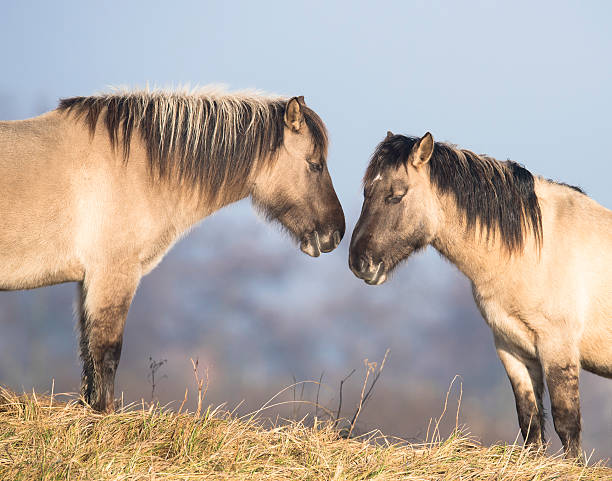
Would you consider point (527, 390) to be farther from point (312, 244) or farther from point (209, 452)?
point (209, 452)

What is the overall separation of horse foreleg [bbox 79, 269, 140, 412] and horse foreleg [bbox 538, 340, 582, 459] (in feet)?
12.3

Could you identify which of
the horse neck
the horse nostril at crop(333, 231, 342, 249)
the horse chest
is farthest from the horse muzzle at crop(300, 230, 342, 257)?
the horse chest

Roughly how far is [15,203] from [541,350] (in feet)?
15.6

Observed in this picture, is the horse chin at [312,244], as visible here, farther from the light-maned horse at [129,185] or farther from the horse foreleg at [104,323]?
the horse foreleg at [104,323]

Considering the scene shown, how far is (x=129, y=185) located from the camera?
5.53 meters

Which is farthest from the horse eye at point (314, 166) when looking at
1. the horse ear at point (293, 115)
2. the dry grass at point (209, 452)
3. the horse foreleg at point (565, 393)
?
the horse foreleg at point (565, 393)

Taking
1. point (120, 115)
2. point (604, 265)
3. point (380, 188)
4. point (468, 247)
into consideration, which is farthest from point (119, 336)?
point (604, 265)

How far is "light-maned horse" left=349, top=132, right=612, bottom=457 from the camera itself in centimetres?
576

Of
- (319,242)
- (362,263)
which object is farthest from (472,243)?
(319,242)

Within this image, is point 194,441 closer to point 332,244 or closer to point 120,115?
point 332,244

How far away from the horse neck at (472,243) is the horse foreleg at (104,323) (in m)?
2.94

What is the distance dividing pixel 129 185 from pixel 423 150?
2638mm

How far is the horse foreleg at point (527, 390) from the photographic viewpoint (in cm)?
596

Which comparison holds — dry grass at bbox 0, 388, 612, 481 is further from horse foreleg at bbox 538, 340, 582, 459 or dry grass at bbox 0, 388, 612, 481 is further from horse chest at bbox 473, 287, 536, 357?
horse chest at bbox 473, 287, 536, 357
